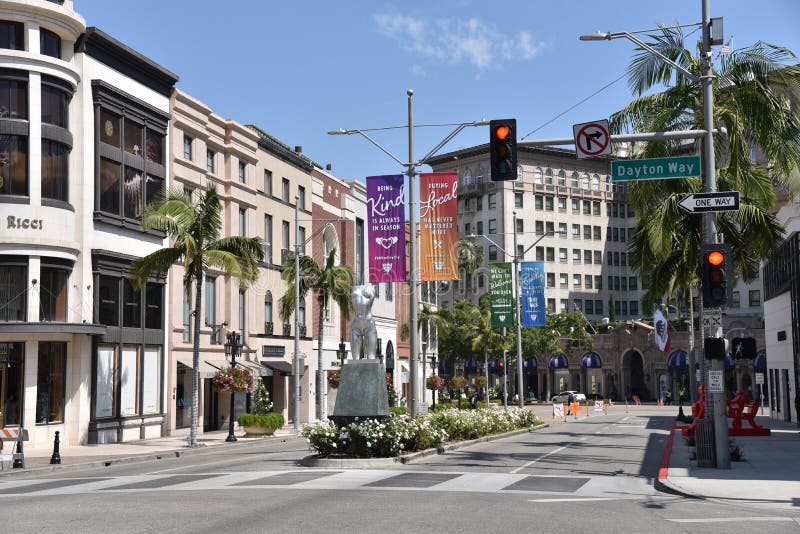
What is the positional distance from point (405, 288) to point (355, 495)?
2440 inches

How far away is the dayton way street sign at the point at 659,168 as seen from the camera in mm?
20394

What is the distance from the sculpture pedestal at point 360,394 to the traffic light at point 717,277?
9.16 m

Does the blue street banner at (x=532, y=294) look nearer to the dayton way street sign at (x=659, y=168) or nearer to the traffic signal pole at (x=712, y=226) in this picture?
the traffic signal pole at (x=712, y=226)

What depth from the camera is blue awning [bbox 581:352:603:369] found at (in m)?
104

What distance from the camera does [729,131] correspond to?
26969mm

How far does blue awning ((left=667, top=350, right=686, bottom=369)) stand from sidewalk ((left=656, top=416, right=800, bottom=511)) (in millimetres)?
70645

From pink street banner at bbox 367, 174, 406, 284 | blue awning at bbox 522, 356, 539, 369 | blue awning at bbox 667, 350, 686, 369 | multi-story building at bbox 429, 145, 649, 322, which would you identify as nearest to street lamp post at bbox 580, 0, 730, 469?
pink street banner at bbox 367, 174, 406, 284

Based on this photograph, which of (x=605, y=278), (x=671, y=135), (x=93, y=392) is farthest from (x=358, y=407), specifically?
(x=605, y=278)

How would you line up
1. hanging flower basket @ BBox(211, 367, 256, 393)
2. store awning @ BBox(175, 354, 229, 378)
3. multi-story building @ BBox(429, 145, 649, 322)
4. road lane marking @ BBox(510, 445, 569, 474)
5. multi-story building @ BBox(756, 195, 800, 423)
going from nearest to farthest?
1. road lane marking @ BBox(510, 445, 569, 474)
2. hanging flower basket @ BBox(211, 367, 256, 393)
3. store awning @ BBox(175, 354, 229, 378)
4. multi-story building @ BBox(756, 195, 800, 423)
5. multi-story building @ BBox(429, 145, 649, 322)

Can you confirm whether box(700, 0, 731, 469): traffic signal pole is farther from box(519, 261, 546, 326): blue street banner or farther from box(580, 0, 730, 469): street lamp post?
box(519, 261, 546, 326): blue street banner

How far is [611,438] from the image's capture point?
37125 millimetres

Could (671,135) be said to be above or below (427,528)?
above

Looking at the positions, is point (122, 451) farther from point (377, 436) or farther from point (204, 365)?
point (377, 436)

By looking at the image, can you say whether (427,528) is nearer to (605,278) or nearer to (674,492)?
(674,492)
